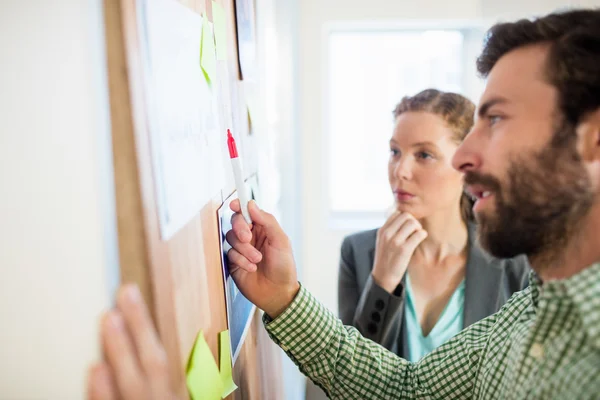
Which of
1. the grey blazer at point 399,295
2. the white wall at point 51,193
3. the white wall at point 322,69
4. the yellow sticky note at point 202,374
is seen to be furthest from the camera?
the white wall at point 322,69

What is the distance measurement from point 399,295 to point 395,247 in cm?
12

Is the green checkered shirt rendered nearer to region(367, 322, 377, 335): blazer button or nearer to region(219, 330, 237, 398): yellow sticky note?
region(219, 330, 237, 398): yellow sticky note

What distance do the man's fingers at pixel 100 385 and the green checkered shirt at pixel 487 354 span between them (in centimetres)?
45

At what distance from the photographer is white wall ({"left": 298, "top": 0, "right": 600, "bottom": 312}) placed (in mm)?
2270

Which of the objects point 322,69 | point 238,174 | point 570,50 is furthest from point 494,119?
point 322,69

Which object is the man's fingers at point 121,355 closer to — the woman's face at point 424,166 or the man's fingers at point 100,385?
the man's fingers at point 100,385

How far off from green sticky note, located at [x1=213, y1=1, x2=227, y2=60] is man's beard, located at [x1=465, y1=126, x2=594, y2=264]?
41 cm

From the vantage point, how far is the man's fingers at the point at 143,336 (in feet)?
1.03

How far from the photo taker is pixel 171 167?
1.29 feet

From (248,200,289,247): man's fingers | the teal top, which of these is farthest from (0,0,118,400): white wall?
the teal top

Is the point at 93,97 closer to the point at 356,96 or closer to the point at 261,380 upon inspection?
the point at 261,380

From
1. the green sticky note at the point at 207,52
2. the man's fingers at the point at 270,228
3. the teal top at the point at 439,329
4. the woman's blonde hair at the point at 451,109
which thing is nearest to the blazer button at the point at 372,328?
the teal top at the point at 439,329

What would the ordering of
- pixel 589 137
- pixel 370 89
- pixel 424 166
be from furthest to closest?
pixel 370 89 < pixel 424 166 < pixel 589 137

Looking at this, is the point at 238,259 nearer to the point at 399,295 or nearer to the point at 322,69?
the point at 399,295
